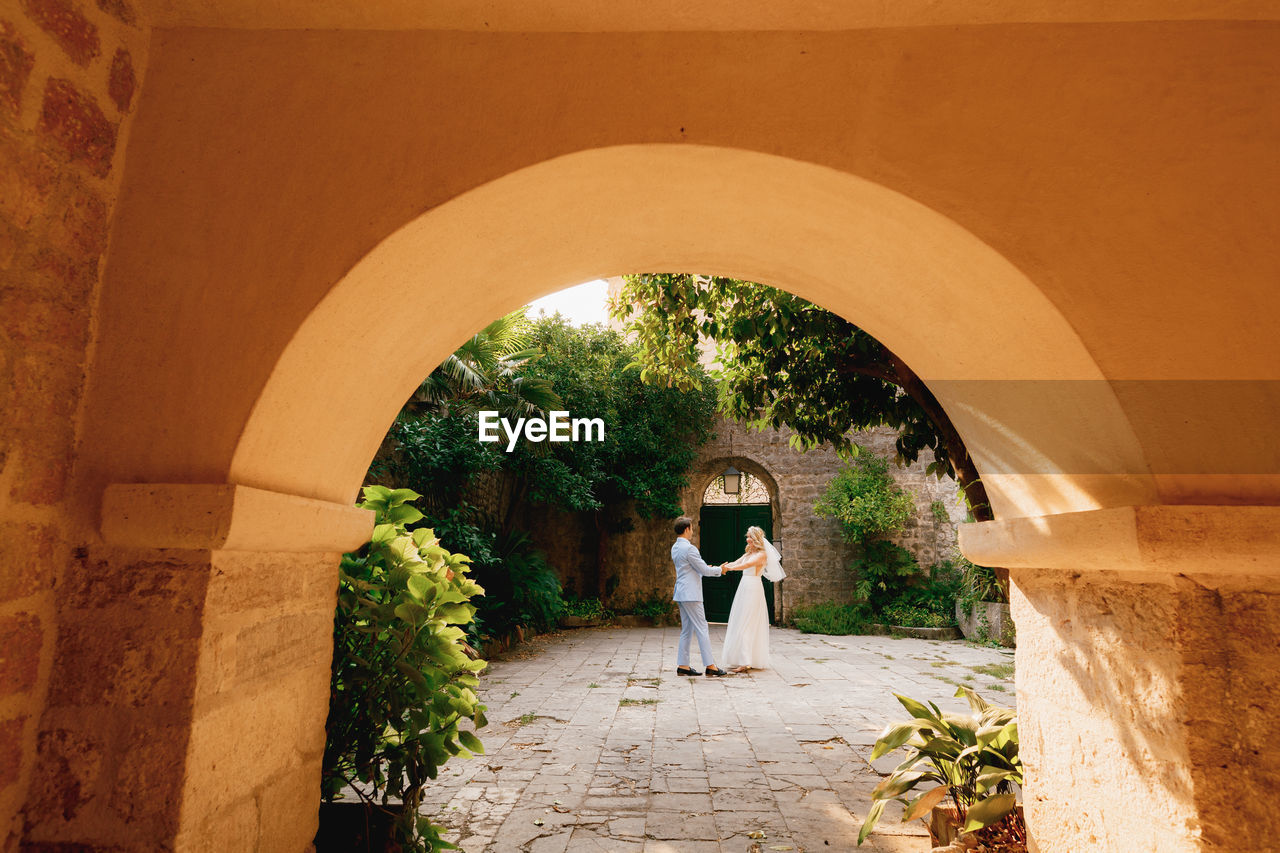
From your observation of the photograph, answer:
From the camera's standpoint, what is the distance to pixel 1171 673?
1.39 m

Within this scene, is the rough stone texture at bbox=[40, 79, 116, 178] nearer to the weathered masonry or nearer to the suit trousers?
the weathered masonry

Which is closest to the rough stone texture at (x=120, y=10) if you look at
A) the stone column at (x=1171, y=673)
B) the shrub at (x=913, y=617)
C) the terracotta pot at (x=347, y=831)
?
the terracotta pot at (x=347, y=831)

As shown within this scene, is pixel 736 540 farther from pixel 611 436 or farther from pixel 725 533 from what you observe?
pixel 611 436

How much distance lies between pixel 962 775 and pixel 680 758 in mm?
1715

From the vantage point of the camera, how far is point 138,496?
1.45 meters

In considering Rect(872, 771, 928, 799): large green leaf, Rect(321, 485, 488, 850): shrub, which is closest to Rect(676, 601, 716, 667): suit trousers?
Rect(872, 771, 928, 799): large green leaf

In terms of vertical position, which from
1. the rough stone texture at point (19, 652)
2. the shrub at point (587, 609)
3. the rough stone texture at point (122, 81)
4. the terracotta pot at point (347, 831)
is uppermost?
the rough stone texture at point (122, 81)

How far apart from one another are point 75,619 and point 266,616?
36 cm

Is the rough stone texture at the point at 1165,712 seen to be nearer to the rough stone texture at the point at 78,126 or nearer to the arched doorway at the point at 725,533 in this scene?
the rough stone texture at the point at 78,126

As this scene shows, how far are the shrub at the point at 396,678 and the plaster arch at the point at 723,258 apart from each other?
37 centimetres

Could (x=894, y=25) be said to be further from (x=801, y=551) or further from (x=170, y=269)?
(x=801, y=551)

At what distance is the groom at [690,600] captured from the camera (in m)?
6.80

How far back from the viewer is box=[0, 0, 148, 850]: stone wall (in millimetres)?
1357

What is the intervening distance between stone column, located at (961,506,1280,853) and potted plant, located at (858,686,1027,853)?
809 millimetres
